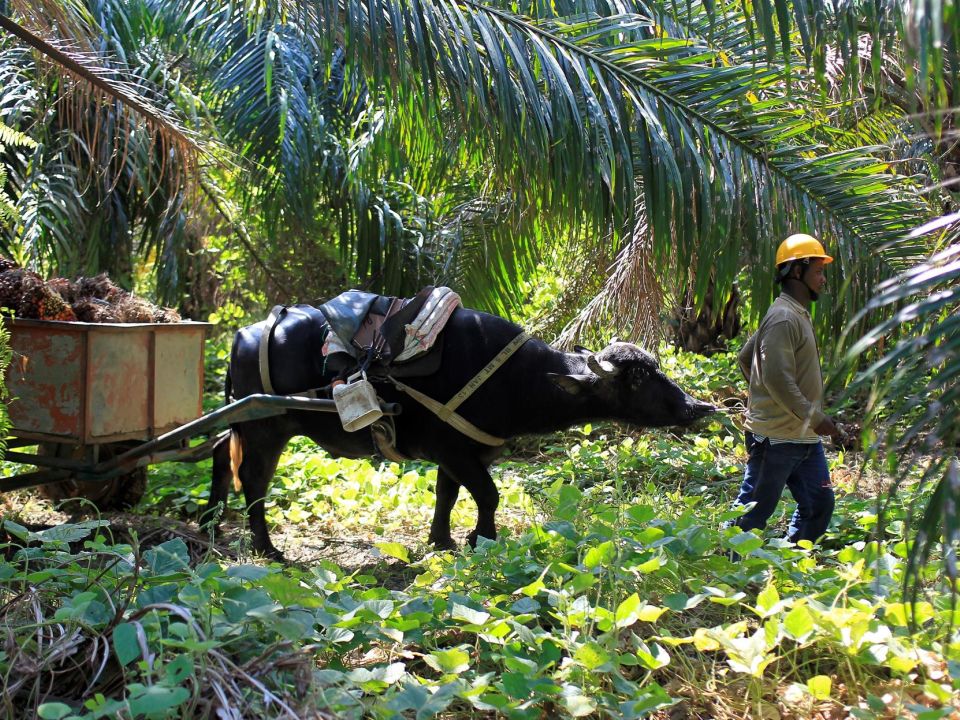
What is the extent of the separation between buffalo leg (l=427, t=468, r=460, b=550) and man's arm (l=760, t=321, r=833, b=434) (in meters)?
2.10

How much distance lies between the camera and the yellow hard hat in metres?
4.78

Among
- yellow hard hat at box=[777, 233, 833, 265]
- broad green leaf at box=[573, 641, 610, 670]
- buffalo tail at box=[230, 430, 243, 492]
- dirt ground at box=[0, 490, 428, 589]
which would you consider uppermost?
yellow hard hat at box=[777, 233, 833, 265]

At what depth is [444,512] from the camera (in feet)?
19.9

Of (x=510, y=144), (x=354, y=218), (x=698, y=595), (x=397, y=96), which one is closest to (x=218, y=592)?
(x=698, y=595)

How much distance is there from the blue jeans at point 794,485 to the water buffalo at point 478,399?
54 cm

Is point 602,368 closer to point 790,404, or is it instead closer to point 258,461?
point 790,404

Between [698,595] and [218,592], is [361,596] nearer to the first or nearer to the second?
[218,592]

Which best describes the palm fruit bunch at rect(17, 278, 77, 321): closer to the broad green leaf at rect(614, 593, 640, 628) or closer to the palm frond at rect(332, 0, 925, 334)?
the palm frond at rect(332, 0, 925, 334)

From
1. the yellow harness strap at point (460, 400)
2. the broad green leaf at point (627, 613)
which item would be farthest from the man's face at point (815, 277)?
the broad green leaf at point (627, 613)

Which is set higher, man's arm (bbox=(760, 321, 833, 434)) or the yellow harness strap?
man's arm (bbox=(760, 321, 833, 434))

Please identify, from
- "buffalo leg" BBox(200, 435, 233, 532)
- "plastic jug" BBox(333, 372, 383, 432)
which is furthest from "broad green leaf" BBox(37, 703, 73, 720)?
"buffalo leg" BBox(200, 435, 233, 532)

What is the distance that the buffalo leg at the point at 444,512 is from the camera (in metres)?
6.05

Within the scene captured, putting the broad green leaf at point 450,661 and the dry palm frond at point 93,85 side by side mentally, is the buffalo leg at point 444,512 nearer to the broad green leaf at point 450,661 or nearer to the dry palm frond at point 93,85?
the dry palm frond at point 93,85

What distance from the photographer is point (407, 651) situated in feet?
11.1
